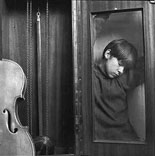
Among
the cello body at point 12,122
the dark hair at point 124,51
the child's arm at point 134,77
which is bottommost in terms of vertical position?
the cello body at point 12,122

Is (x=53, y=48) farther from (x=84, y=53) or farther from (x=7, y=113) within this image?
(x=7, y=113)

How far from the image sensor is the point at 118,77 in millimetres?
1607

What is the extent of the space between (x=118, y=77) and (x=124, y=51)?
4.9 inches

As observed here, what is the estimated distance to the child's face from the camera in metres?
1.61

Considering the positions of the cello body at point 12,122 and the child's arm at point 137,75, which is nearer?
the cello body at point 12,122

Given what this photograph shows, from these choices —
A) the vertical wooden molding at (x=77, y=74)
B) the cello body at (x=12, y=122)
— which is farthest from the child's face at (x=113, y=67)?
the cello body at (x=12, y=122)

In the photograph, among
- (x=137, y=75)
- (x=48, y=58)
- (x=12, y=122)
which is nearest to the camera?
(x=12, y=122)

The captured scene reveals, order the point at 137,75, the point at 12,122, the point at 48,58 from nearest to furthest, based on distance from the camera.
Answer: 1. the point at 12,122
2. the point at 137,75
3. the point at 48,58

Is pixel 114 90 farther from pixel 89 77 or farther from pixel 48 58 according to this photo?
pixel 48 58

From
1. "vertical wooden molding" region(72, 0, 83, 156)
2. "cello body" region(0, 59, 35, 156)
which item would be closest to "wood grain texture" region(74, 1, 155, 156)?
"vertical wooden molding" region(72, 0, 83, 156)

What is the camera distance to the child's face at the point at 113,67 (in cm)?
161

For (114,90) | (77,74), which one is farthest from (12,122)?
(114,90)

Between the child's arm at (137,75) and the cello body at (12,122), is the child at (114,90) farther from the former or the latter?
the cello body at (12,122)

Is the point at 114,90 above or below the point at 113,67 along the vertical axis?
below
